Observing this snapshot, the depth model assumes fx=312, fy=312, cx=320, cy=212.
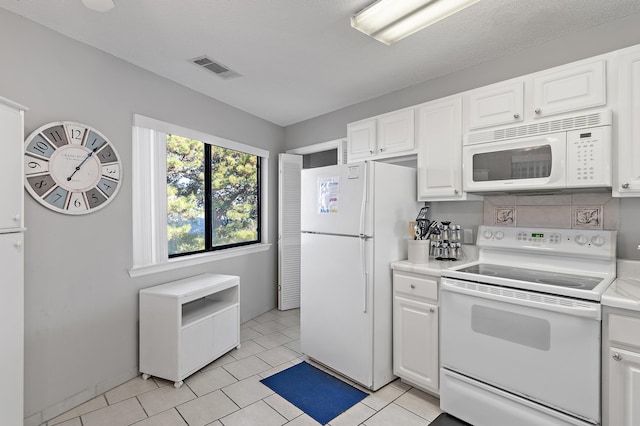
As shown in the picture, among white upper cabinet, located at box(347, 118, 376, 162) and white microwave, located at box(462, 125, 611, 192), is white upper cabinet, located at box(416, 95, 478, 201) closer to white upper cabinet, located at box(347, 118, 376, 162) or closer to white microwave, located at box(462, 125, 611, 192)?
white microwave, located at box(462, 125, 611, 192)

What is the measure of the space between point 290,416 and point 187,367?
95 cm

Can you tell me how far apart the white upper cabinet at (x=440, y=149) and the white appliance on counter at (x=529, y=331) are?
587 mm

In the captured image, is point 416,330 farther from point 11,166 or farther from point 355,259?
point 11,166

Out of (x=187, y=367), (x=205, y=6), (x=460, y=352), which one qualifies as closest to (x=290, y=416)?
(x=187, y=367)

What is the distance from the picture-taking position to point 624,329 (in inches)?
59.2

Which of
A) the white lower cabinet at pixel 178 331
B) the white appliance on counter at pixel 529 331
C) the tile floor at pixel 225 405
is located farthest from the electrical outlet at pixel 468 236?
the white lower cabinet at pixel 178 331

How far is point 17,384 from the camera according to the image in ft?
5.30

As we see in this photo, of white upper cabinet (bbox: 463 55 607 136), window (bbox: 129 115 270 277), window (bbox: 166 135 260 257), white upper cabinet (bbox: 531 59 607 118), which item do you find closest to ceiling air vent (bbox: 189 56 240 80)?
window (bbox: 129 115 270 277)

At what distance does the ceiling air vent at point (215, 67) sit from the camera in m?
2.54

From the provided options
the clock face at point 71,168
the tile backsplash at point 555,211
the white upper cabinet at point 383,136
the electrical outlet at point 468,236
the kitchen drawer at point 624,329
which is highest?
the white upper cabinet at point 383,136

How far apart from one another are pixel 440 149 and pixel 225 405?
253 centimetres

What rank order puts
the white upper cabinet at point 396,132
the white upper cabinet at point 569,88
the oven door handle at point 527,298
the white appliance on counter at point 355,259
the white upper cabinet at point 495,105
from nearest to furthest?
the oven door handle at point 527,298 → the white upper cabinet at point 569,88 → the white upper cabinet at point 495,105 → the white appliance on counter at point 355,259 → the white upper cabinet at point 396,132

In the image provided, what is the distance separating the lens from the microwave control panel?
1.80m

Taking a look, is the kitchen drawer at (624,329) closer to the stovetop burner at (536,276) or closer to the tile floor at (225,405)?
the stovetop burner at (536,276)
